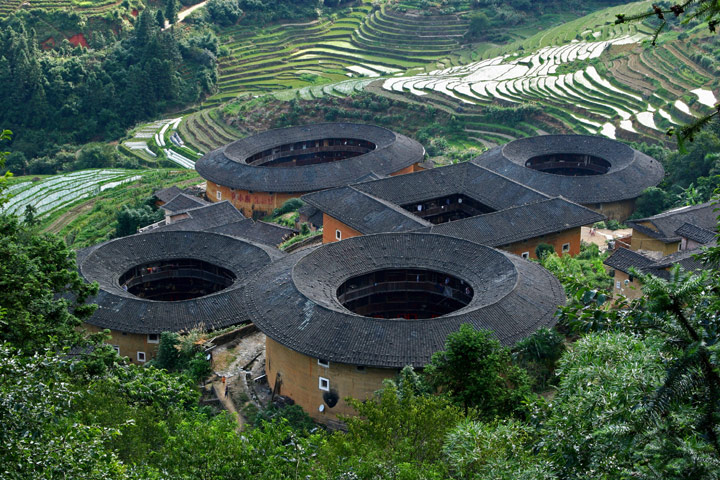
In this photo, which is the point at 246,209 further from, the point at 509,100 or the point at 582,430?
the point at 582,430

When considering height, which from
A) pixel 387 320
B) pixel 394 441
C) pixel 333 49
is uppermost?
pixel 394 441

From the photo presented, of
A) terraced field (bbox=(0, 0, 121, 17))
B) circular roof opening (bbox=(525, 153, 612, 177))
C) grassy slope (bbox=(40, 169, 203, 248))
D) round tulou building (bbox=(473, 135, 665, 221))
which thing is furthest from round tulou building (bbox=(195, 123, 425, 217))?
terraced field (bbox=(0, 0, 121, 17))

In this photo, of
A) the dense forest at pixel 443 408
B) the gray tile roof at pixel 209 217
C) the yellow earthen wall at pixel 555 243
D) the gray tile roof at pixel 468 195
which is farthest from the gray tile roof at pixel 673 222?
the gray tile roof at pixel 209 217

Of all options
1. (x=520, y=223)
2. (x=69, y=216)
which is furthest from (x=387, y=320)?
Answer: (x=69, y=216)

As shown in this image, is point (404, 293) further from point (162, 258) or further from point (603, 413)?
point (603, 413)

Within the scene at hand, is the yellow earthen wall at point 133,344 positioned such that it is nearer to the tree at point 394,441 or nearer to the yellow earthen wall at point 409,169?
the tree at point 394,441

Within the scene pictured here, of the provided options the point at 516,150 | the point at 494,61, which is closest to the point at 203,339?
the point at 516,150
